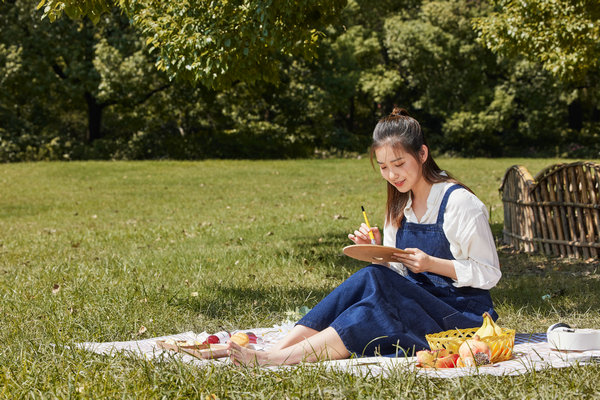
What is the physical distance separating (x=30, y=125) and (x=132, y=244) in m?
20.0

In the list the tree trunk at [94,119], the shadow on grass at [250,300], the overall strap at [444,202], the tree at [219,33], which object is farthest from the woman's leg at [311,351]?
the tree trunk at [94,119]

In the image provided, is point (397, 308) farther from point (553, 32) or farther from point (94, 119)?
point (94, 119)

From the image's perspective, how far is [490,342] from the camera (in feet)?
10.6

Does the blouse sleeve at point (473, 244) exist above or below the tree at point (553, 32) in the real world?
below

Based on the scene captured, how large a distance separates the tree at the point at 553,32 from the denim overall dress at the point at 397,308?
7.62 m

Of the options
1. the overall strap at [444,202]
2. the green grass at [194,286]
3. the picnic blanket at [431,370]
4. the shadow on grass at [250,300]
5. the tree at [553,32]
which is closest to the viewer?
the green grass at [194,286]

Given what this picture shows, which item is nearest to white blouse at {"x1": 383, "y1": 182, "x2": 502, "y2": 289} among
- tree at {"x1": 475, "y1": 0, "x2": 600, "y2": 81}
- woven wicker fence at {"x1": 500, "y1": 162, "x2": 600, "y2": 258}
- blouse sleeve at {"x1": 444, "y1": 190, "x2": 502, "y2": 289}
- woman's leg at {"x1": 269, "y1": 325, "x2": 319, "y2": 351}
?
blouse sleeve at {"x1": 444, "y1": 190, "x2": 502, "y2": 289}

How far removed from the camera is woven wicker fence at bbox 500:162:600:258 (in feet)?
22.2

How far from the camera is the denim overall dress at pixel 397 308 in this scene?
3.40 m

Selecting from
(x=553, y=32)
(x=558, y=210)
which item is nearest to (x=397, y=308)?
(x=558, y=210)

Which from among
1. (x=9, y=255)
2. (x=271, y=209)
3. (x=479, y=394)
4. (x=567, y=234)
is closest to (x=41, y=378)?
(x=479, y=394)

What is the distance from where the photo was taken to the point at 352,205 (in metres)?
12.6

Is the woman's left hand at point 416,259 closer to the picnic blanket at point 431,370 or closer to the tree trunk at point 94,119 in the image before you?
the picnic blanket at point 431,370

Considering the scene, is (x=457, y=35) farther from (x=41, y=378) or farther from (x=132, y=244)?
(x=41, y=378)
